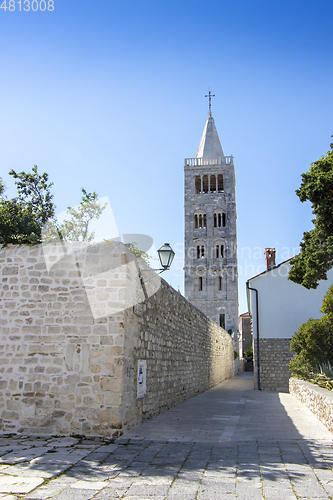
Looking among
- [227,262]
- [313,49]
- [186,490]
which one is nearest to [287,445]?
[186,490]

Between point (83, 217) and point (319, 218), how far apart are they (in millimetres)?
14181

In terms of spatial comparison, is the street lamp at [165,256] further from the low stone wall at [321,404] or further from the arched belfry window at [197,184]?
the arched belfry window at [197,184]

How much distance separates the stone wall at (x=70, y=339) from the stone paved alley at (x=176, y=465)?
0.36 meters

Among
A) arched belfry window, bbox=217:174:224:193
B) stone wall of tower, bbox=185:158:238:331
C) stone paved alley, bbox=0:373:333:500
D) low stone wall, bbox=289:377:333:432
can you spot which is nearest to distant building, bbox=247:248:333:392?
low stone wall, bbox=289:377:333:432

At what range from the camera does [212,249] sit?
46906 millimetres

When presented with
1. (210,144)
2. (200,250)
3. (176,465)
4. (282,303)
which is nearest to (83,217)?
(282,303)

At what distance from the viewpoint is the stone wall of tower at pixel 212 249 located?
45.6 m

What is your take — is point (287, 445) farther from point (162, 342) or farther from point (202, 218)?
Answer: point (202, 218)

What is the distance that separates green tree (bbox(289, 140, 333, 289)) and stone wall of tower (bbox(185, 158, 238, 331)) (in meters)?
37.4

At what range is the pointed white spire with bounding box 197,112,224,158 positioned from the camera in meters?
49.8

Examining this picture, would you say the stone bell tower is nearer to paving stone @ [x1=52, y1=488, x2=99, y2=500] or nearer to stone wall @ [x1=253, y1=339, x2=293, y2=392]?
stone wall @ [x1=253, y1=339, x2=293, y2=392]

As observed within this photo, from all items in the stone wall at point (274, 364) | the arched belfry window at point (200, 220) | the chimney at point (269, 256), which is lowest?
the stone wall at point (274, 364)

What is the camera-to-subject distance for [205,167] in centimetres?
4828

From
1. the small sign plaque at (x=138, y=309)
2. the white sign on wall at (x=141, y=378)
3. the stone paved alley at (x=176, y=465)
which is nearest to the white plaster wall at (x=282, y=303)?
the stone paved alley at (x=176, y=465)
